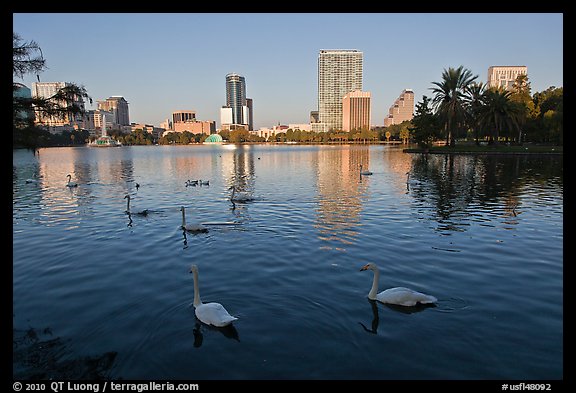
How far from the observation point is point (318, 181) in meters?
39.6

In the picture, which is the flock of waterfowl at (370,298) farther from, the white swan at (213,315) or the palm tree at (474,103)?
the palm tree at (474,103)

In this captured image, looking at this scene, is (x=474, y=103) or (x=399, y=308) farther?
(x=474, y=103)

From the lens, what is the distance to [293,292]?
11.3 meters

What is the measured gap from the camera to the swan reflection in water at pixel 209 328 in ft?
28.7

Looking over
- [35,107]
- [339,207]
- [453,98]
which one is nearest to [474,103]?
[453,98]

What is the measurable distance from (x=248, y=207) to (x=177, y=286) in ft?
43.7

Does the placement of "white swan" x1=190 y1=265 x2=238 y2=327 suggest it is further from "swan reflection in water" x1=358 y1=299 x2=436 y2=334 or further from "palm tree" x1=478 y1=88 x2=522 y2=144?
"palm tree" x1=478 y1=88 x2=522 y2=144

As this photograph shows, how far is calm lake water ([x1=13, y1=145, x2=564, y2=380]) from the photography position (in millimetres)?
7852

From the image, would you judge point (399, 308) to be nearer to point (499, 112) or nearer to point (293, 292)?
point (293, 292)

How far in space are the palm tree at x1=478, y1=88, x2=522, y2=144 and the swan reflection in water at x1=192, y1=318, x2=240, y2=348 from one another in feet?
269

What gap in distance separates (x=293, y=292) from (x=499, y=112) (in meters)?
81.9

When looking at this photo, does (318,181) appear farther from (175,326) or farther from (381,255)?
(175,326)

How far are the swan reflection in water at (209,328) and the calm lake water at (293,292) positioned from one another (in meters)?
0.04

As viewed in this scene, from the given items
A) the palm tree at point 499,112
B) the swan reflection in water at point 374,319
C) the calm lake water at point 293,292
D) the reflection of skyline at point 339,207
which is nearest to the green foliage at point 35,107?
the calm lake water at point 293,292
